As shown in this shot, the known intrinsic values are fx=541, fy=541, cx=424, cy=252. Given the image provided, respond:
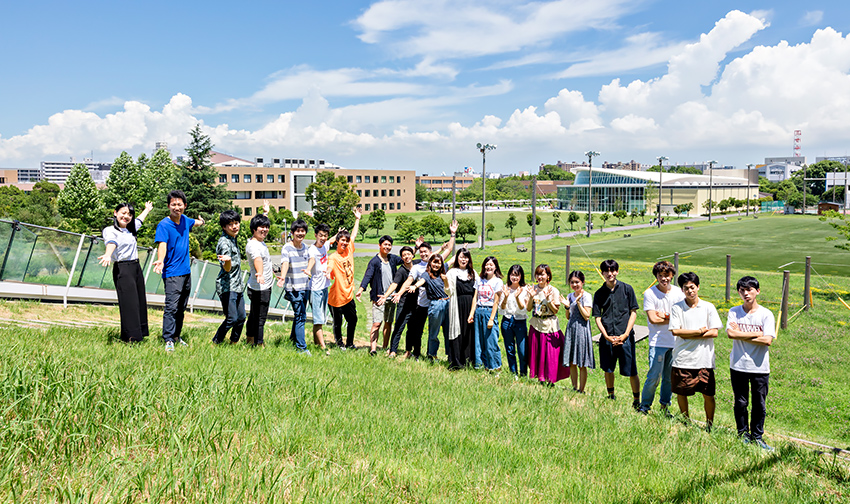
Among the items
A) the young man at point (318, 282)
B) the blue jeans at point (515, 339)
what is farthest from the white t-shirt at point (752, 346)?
the young man at point (318, 282)

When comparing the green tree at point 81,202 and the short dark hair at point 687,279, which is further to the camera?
the green tree at point 81,202

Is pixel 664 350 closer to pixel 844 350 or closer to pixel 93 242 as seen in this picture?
pixel 844 350

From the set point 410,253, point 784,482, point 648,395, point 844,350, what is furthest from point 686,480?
point 844,350

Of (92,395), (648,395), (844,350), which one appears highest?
(92,395)

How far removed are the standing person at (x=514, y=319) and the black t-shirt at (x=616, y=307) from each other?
1.09 metres

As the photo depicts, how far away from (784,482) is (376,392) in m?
3.57

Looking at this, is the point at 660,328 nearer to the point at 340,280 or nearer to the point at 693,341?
the point at 693,341

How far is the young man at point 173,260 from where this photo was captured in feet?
20.6

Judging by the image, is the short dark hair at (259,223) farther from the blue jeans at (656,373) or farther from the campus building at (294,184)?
the campus building at (294,184)

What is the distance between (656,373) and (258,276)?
16.2ft

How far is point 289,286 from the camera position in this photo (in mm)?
7316

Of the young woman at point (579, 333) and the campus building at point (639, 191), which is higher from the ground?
the campus building at point (639, 191)

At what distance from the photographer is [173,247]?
6316mm

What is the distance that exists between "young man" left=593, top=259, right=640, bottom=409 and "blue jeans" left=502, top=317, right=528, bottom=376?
1.19m
